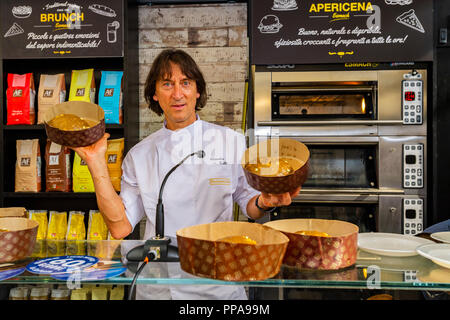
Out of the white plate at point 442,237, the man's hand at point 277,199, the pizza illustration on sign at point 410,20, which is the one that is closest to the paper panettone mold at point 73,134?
the man's hand at point 277,199

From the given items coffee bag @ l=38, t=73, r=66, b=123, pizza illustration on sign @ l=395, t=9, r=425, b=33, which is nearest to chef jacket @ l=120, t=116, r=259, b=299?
coffee bag @ l=38, t=73, r=66, b=123

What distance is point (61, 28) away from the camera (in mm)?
2564

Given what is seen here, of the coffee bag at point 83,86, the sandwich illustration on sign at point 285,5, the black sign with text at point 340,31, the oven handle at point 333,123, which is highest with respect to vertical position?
the sandwich illustration on sign at point 285,5

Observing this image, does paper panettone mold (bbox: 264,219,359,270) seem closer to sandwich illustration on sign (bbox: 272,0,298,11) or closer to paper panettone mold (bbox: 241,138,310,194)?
paper panettone mold (bbox: 241,138,310,194)

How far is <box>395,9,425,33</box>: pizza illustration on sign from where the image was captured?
96.4 inches

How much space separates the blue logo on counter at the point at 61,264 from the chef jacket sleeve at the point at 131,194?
53 cm

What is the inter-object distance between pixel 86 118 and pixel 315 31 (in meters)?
1.87

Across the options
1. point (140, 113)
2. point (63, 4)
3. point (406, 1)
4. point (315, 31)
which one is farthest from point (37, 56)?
point (406, 1)

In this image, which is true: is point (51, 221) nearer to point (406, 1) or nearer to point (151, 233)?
point (151, 233)

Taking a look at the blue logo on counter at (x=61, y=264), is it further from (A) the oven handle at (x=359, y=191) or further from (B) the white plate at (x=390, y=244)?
(A) the oven handle at (x=359, y=191)

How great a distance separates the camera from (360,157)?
2537 mm

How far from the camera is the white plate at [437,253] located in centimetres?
82

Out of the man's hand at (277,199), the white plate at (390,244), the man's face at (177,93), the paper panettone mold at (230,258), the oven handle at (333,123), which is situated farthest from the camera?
the oven handle at (333,123)

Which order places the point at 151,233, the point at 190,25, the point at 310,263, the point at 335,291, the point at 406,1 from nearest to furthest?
1. the point at 310,263
2. the point at 335,291
3. the point at 151,233
4. the point at 406,1
5. the point at 190,25
